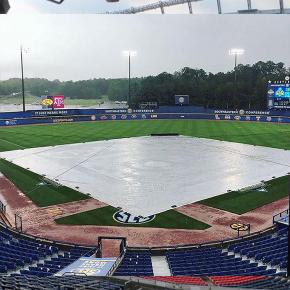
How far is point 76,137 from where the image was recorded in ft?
199

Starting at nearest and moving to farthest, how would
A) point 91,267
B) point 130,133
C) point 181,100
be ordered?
point 91,267 → point 130,133 → point 181,100

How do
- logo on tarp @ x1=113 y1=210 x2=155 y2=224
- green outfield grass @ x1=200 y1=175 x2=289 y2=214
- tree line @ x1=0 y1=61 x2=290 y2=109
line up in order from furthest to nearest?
tree line @ x1=0 y1=61 x2=290 y2=109 → green outfield grass @ x1=200 y1=175 x2=289 y2=214 → logo on tarp @ x1=113 y1=210 x2=155 y2=224

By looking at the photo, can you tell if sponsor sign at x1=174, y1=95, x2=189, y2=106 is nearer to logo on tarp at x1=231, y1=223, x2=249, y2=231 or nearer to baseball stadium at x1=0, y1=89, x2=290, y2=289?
baseball stadium at x1=0, y1=89, x2=290, y2=289

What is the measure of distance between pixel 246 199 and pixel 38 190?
53.0 ft

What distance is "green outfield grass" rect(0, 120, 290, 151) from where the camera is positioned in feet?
180

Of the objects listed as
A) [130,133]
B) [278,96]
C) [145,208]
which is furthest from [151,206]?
[278,96]

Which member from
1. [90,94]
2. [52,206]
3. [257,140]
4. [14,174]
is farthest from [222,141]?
[90,94]

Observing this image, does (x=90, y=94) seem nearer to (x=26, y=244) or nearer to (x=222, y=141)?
(x=222, y=141)

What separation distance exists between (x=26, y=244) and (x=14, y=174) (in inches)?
710

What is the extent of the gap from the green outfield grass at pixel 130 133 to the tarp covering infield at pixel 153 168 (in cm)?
461

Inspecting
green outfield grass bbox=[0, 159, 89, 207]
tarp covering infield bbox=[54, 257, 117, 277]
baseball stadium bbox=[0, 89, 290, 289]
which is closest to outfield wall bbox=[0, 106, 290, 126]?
baseball stadium bbox=[0, 89, 290, 289]

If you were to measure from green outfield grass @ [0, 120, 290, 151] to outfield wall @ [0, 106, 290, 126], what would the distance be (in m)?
5.50

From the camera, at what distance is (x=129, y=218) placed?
24359mm

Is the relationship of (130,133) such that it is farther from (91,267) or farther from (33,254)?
(91,267)
